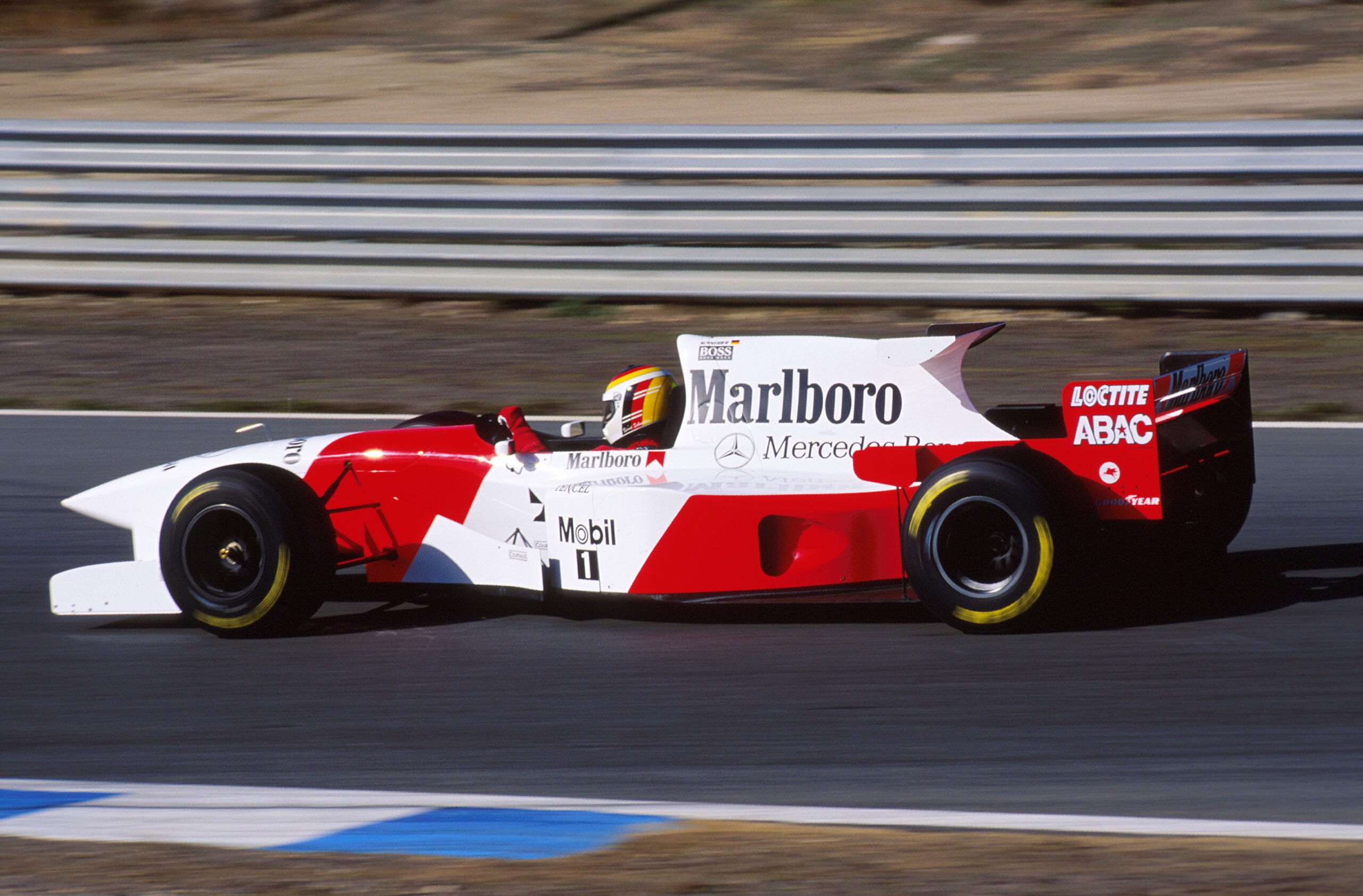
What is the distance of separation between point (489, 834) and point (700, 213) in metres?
7.43

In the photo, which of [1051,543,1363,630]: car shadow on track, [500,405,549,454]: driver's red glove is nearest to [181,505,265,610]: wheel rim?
[500,405,549,454]: driver's red glove

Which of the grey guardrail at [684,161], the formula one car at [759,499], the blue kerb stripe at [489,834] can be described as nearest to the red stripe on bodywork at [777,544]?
the formula one car at [759,499]

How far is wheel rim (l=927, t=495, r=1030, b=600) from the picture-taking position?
509cm

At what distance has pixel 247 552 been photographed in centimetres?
562

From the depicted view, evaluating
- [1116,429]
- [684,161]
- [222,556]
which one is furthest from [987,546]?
[684,161]

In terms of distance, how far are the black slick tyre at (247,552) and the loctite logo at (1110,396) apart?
8.36ft

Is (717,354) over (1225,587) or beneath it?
over

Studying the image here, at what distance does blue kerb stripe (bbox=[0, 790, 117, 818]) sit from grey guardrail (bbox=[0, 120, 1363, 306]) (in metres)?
6.98

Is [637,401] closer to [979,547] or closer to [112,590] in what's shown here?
[979,547]

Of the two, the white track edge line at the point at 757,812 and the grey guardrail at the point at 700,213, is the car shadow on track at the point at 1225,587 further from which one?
the grey guardrail at the point at 700,213

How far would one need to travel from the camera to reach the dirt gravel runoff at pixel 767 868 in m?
3.26

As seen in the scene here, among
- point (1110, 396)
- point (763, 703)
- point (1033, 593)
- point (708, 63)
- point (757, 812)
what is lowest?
point (757, 812)

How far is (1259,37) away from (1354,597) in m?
15.9

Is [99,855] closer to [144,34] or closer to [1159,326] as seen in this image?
[1159,326]
